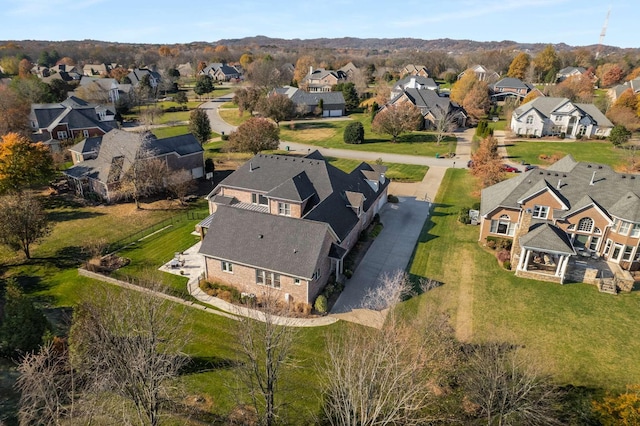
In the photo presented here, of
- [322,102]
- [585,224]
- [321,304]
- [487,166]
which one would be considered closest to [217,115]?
[322,102]

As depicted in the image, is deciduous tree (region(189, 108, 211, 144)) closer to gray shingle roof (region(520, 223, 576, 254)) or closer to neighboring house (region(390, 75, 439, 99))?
gray shingle roof (region(520, 223, 576, 254))

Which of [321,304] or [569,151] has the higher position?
[569,151]

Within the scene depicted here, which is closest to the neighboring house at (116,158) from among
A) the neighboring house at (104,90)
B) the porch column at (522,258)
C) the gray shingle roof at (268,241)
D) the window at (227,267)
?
the gray shingle roof at (268,241)

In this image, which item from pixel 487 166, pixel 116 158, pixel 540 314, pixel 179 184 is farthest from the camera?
pixel 487 166

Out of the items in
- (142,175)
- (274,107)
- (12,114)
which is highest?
(12,114)

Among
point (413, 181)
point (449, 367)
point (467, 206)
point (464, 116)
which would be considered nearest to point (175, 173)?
point (413, 181)

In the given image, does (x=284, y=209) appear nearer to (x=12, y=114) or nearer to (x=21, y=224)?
(x=21, y=224)
